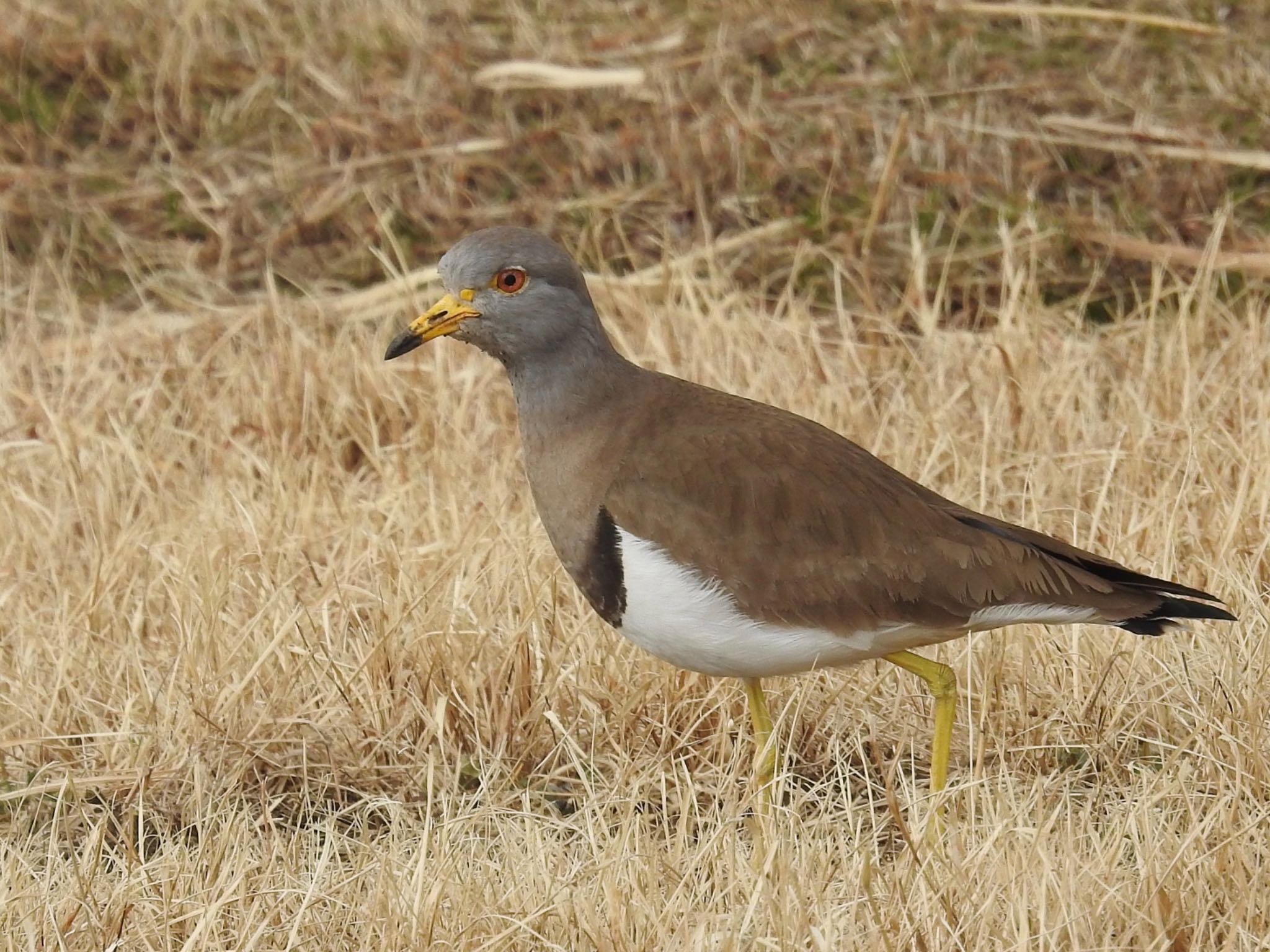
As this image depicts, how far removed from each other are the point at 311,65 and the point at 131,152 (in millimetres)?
837

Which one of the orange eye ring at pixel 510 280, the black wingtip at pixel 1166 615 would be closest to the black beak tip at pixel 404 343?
the orange eye ring at pixel 510 280

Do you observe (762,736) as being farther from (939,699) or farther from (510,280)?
(510,280)

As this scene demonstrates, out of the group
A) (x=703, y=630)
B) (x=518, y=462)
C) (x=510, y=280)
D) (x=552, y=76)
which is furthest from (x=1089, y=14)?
(x=703, y=630)

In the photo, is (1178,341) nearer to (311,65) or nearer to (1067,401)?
(1067,401)

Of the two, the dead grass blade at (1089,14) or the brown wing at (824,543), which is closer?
the brown wing at (824,543)

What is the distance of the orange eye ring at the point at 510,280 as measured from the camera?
4.09 m

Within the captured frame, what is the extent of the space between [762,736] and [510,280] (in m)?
1.12

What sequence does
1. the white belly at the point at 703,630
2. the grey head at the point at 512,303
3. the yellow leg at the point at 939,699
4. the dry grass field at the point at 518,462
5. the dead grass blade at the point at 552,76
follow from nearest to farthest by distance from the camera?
the dry grass field at the point at 518,462 → the white belly at the point at 703,630 → the yellow leg at the point at 939,699 → the grey head at the point at 512,303 → the dead grass blade at the point at 552,76

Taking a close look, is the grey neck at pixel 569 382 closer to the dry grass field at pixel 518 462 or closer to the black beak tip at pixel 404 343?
the black beak tip at pixel 404 343

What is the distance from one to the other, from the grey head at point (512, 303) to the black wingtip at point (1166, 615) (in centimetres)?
127

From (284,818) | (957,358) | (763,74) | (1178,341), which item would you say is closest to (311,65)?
(763,74)

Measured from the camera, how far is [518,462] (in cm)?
564

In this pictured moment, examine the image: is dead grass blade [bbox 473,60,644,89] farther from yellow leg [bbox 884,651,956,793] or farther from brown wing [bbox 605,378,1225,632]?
yellow leg [bbox 884,651,956,793]

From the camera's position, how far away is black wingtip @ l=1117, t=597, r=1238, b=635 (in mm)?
3818
